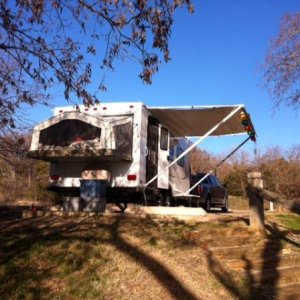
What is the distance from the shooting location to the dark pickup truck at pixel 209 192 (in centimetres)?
1761

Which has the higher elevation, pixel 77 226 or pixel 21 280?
pixel 77 226

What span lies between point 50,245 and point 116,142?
4063mm

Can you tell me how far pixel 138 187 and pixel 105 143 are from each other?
1.52 m

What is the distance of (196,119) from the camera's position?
13281mm

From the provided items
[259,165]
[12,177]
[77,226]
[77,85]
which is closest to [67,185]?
[77,226]

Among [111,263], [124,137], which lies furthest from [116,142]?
[111,263]

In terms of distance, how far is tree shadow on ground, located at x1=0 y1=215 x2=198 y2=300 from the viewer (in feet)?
21.6

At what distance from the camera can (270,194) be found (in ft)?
30.1

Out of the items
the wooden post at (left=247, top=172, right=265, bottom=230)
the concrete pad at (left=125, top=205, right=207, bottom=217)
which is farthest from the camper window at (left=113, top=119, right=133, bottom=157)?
the wooden post at (left=247, top=172, right=265, bottom=230)

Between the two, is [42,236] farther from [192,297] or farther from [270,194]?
[270,194]

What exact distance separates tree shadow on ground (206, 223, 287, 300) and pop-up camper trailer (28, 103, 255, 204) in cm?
409

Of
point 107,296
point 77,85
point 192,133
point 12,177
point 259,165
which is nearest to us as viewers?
point 107,296

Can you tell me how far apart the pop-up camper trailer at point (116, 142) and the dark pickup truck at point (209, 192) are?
4.08m

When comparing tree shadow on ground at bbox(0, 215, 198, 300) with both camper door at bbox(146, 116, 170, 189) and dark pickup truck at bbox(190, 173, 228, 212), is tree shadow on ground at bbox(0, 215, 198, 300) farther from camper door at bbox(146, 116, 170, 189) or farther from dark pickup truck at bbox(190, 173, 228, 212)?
dark pickup truck at bbox(190, 173, 228, 212)
